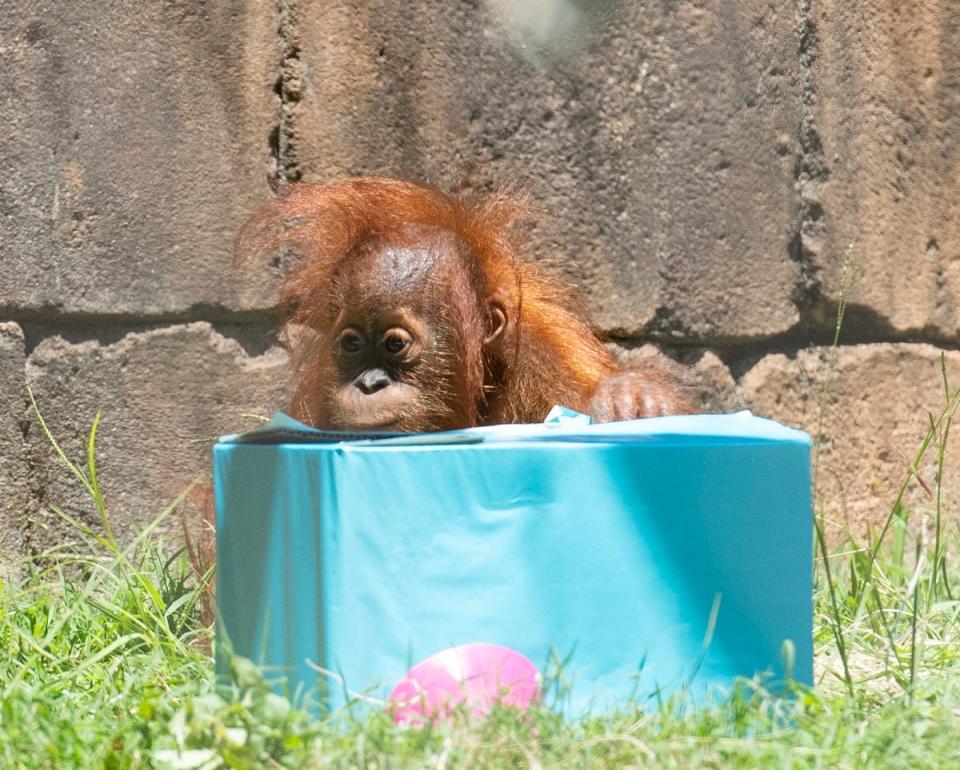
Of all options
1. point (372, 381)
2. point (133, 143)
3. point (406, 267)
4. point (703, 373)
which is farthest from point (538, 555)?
point (133, 143)

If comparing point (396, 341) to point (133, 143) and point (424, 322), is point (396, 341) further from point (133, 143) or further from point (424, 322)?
point (133, 143)

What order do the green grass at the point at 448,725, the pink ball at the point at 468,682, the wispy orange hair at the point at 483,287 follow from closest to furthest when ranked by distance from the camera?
1. the green grass at the point at 448,725
2. the pink ball at the point at 468,682
3. the wispy orange hair at the point at 483,287

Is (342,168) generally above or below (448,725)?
above

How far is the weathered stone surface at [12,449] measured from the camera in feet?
12.4

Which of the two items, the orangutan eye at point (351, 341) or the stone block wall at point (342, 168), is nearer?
the orangutan eye at point (351, 341)

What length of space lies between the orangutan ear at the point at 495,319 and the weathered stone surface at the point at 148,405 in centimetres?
73

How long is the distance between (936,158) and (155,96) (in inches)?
94.0

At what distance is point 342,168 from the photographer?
3.71m

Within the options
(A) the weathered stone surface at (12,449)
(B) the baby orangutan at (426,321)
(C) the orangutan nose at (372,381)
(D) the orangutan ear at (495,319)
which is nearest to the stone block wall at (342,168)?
(A) the weathered stone surface at (12,449)

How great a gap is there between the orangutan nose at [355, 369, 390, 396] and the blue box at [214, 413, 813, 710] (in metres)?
1.08

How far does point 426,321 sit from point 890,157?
5.51ft

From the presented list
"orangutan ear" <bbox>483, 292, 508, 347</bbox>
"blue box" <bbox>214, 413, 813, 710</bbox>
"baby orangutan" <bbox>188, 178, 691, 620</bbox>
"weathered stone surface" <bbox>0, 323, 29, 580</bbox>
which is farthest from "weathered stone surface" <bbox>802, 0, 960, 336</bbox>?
"weathered stone surface" <bbox>0, 323, 29, 580</bbox>

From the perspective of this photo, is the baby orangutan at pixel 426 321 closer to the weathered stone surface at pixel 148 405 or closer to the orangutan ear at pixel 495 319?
the orangutan ear at pixel 495 319

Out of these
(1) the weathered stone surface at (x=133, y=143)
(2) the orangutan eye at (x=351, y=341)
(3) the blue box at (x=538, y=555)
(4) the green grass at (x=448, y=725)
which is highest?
(1) the weathered stone surface at (x=133, y=143)
